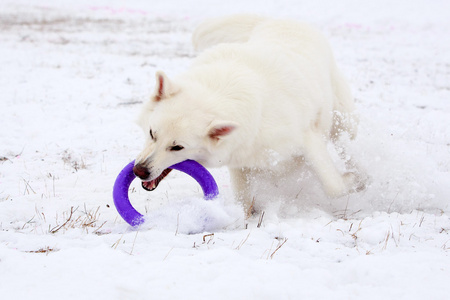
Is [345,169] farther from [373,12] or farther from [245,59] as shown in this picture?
[373,12]

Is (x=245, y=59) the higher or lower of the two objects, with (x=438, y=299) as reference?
higher

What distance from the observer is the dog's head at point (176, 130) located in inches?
125

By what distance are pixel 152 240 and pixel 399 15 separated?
911 inches

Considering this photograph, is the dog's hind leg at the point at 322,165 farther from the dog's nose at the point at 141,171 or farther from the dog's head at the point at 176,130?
the dog's nose at the point at 141,171

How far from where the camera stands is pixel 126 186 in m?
3.58

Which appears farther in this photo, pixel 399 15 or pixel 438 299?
pixel 399 15

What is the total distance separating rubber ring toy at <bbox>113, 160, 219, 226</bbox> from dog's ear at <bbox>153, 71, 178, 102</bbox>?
569 mm

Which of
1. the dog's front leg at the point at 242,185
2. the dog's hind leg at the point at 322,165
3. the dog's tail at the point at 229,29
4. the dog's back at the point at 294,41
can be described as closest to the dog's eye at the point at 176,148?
the dog's front leg at the point at 242,185

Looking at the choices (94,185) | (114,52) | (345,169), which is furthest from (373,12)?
(94,185)

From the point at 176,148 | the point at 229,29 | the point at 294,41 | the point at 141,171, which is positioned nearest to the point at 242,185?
the point at 176,148

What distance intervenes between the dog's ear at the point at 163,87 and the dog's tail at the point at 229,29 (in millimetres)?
2080

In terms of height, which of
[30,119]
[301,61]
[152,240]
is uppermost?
[301,61]

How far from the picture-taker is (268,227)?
3035 mm

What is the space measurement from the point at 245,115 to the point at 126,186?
3.92 feet
